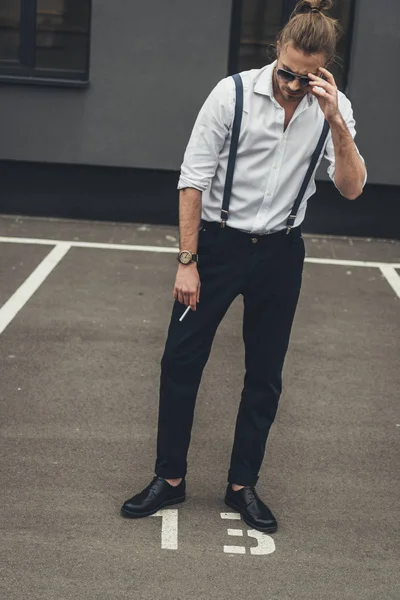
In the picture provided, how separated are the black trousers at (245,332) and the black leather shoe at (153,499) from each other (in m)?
0.05

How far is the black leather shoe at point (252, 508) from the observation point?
4.30 m

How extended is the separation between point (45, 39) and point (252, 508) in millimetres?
7023

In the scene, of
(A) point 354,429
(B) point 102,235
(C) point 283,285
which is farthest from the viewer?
(B) point 102,235

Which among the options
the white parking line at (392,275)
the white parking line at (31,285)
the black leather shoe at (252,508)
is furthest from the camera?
the white parking line at (392,275)

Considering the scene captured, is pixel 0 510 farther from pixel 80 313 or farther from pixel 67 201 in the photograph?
pixel 67 201

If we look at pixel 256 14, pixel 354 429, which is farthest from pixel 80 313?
pixel 256 14

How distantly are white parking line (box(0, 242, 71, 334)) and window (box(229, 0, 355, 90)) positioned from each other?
8.76ft

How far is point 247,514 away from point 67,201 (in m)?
6.46

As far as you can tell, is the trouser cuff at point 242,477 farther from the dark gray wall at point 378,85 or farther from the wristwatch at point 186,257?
the dark gray wall at point 378,85

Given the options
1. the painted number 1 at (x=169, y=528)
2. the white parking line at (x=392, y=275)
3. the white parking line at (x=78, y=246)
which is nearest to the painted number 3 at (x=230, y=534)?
the painted number 1 at (x=169, y=528)

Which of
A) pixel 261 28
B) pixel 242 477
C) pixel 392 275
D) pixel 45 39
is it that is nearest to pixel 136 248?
pixel 392 275

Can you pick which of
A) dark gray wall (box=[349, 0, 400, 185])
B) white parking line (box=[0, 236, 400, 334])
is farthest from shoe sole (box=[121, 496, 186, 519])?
dark gray wall (box=[349, 0, 400, 185])

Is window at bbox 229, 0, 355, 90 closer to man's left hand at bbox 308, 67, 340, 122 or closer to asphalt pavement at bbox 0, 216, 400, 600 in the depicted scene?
asphalt pavement at bbox 0, 216, 400, 600

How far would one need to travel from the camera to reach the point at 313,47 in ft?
12.1
